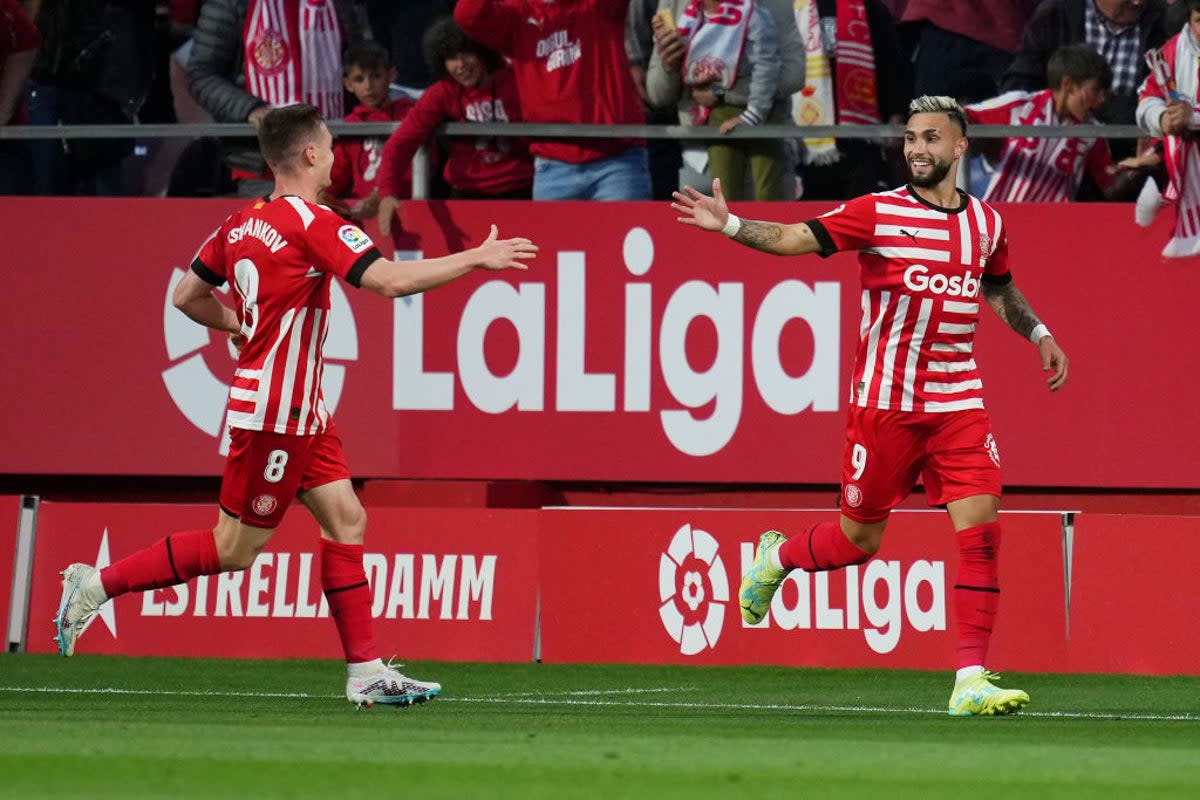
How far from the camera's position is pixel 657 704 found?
983 cm

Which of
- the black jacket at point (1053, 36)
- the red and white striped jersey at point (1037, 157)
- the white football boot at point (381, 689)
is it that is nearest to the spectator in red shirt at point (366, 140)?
the red and white striped jersey at point (1037, 157)

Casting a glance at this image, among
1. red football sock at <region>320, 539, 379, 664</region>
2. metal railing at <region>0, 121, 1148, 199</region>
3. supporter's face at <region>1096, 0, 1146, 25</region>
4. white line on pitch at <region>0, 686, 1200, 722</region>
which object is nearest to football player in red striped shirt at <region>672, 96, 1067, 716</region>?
white line on pitch at <region>0, 686, 1200, 722</region>

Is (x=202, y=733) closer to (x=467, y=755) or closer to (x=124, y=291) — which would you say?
(x=467, y=755)

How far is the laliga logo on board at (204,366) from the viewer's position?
44.2 ft

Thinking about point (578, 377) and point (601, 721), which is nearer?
point (601, 721)

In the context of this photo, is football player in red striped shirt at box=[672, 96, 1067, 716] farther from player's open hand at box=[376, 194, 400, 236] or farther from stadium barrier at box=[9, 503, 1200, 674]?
player's open hand at box=[376, 194, 400, 236]

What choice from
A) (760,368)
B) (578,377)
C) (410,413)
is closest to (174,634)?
(410,413)

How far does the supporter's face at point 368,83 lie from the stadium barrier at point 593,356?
69cm

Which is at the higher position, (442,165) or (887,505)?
(442,165)

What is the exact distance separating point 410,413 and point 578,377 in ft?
3.36

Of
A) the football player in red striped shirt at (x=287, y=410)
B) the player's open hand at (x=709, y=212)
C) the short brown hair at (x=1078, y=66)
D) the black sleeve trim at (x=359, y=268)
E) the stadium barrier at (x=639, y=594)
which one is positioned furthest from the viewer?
the short brown hair at (x=1078, y=66)

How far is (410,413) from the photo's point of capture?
1342 centimetres

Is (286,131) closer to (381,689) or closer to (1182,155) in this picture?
(381,689)

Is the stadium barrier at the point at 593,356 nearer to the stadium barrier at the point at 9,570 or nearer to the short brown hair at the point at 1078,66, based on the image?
the stadium barrier at the point at 9,570
